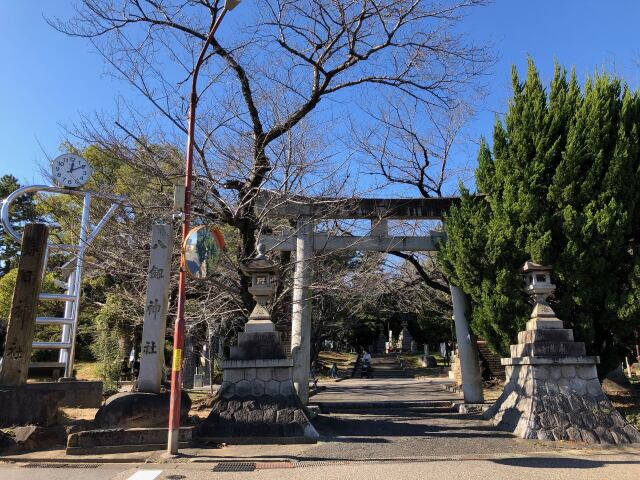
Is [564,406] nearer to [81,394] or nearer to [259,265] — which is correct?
[259,265]

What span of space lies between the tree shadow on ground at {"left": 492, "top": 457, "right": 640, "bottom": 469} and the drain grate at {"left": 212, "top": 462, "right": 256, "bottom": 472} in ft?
12.2

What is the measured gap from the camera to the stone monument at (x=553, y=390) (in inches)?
355

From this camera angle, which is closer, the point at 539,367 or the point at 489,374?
the point at 539,367

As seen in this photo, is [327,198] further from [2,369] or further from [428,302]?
[428,302]

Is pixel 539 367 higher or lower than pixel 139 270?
lower

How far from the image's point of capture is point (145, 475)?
6.61 m

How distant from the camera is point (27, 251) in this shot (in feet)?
32.7

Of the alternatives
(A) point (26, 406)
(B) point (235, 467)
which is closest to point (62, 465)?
(A) point (26, 406)

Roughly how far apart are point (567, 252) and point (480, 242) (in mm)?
2004

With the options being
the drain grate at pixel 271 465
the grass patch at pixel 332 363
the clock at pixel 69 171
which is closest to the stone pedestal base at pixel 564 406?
Result: the drain grate at pixel 271 465

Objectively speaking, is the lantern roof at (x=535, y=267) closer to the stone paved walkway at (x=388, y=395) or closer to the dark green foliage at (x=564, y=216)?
the dark green foliage at (x=564, y=216)

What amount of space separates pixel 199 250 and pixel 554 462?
6474mm

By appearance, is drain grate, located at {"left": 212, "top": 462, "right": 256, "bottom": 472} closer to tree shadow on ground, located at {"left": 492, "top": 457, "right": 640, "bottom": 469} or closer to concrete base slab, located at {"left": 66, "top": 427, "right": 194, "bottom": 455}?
concrete base slab, located at {"left": 66, "top": 427, "right": 194, "bottom": 455}

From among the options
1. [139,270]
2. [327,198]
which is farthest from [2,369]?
[327,198]
